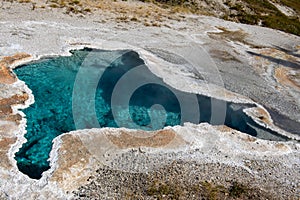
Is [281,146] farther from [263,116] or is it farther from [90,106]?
[90,106]

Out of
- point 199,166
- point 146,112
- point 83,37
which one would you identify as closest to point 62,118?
point 146,112

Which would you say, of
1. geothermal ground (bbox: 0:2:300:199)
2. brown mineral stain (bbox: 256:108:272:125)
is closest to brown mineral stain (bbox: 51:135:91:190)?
geothermal ground (bbox: 0:2:300:199)

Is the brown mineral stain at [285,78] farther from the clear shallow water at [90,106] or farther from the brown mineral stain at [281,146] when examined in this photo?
the brown mineral stain at [281,146]

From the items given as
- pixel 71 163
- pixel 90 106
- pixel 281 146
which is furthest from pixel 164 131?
pixel 281 146

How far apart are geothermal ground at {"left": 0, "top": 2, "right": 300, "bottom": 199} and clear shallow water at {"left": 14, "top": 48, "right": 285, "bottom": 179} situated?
0.98m

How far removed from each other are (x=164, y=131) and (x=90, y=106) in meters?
7.73

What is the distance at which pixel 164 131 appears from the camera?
30172 mm

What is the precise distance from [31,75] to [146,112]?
43.0 feet

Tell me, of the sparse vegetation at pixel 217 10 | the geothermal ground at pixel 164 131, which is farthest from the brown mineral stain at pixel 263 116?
the sparse vegetation at pixel 217 10

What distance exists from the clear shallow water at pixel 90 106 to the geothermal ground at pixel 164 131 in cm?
98

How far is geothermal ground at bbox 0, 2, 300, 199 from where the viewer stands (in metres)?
22.9

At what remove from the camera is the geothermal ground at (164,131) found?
22.9 meters

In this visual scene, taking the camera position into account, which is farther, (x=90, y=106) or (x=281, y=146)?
(x=90, y=106)

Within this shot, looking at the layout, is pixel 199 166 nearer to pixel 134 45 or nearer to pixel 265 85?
pixel 265 85
